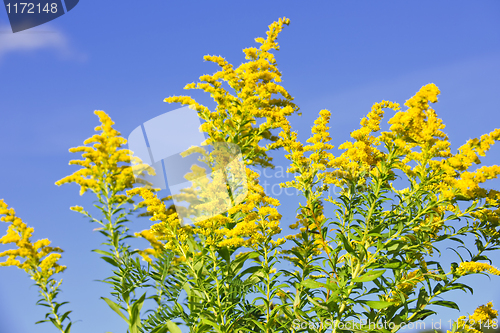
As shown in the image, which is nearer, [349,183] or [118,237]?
[118,237]

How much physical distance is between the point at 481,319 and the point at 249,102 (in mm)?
4289

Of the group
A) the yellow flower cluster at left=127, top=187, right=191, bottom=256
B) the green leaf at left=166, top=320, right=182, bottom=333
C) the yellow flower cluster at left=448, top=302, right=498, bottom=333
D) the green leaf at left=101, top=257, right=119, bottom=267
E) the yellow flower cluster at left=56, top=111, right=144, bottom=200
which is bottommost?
the yellow flower cluster at left=448, top=302, right=498, bottom=333

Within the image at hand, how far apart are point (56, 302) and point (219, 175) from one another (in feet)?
8.59

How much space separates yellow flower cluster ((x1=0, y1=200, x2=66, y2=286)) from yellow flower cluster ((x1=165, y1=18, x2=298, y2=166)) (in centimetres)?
255

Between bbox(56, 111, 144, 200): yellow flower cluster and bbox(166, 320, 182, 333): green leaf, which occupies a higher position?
bbox(56, 111, 144, 200): yellow flower cluster

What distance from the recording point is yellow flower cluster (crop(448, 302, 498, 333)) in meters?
4.97

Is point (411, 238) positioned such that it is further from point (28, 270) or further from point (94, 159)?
point (28, 270)

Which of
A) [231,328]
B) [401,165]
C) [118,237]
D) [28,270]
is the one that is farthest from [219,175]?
[28,270]

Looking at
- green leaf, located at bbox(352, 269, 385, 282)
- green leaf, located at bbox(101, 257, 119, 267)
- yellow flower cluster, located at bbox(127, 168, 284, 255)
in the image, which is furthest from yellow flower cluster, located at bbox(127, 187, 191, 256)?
green leaf, located at bbox(352, 269, 385, 282)

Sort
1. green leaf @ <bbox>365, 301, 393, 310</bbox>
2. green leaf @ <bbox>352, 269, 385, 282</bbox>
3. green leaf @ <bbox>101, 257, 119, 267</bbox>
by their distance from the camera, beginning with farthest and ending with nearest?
green leaf @ <bbox>101, 257, 119, 267</bbox> → green leaf @ <bbox>365, 301, 393, 310</bbox> → green leaf @ <bbox>352, 269, 385, 282</bbox>

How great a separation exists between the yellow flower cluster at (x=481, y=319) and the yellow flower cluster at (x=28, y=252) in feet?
17.6

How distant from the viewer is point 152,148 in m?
5.53

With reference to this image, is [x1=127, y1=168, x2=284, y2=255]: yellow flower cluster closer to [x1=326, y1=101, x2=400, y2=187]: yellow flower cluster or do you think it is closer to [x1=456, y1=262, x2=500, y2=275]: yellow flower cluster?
[x1=326, y1=101, x2=400, y2=187]: yellow flower cluster

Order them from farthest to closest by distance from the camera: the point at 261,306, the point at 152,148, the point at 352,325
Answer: the point at 152,148 < the point at 261,306 < the point at 352,325
